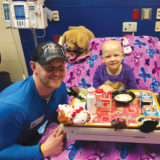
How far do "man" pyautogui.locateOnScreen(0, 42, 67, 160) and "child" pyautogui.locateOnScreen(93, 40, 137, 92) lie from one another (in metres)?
0.64

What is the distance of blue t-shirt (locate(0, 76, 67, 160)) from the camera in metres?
0.91

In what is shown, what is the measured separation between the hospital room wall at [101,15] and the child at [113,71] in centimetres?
101

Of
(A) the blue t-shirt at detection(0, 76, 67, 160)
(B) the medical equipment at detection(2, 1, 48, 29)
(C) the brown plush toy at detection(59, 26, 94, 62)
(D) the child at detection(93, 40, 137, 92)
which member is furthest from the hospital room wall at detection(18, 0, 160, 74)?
(A) the blue t-shirt at detection(0, 76, 67, 160)

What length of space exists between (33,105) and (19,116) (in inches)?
4.5

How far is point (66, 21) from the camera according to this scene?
2.61 metres

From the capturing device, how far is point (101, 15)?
2496 millimetres

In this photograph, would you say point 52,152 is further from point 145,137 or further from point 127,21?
point 127,21

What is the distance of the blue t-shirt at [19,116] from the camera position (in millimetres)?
912

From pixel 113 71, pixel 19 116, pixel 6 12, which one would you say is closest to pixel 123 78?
pixel 113 71

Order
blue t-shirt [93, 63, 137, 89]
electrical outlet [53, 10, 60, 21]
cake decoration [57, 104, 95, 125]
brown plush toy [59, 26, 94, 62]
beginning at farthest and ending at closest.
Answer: electrical outlet [53, 10, 60, 21] → brown plush toy [59, 26, 94, 62] → blue t-shirt [93, 63, 137, 89] → cake decoration [57, 104, 95, 125]

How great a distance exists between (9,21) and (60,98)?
63.3 inches

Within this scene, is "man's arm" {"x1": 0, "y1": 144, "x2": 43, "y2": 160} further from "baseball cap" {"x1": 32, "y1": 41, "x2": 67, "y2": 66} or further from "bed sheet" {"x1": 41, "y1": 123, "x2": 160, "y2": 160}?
"baseball cap" {"x1": 32, "y1": 41, "x2": 67, "y2": 66}

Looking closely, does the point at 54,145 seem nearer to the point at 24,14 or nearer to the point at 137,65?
the point at 137,65

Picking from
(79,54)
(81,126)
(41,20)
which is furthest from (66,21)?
(81,126)
